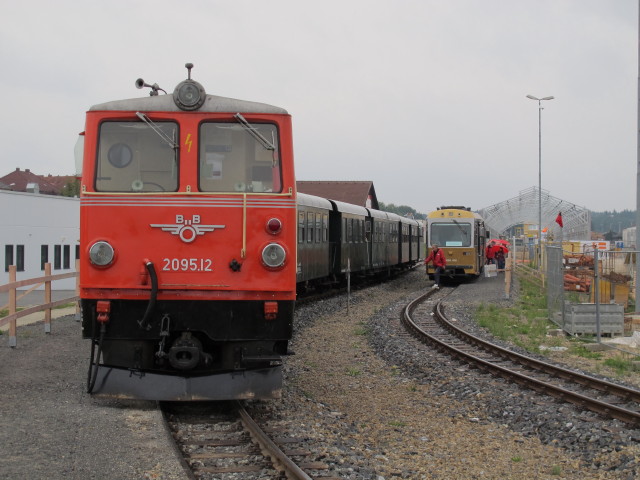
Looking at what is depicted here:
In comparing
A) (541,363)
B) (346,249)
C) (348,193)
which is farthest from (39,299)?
(348,193)

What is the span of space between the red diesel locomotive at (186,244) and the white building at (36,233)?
2306 cm

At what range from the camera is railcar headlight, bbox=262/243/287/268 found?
7.46m

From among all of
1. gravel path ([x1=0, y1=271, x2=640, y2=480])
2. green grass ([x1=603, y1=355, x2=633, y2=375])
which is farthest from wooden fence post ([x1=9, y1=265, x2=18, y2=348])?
green grass ([x1=603, y1=355, x2=633, y2=375])

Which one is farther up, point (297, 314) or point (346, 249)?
point (346, 249)

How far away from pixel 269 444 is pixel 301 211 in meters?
11.8

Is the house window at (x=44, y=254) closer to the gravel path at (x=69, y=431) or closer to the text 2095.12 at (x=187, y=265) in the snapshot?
the gravel path at (x=69, y=431)

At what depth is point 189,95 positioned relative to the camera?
25.2ft

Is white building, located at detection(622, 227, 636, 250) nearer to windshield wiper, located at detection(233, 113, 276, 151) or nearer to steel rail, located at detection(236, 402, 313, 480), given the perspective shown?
windshield wiper, located at detection(233, 113, 276, 151)

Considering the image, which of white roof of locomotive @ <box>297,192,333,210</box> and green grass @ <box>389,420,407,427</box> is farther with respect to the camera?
white roof of locomotive @ <box>297,192,333,210</box>

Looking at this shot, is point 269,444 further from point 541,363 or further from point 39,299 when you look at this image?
point 39,299

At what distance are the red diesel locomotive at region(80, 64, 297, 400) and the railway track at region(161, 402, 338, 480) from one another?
1.03 feet

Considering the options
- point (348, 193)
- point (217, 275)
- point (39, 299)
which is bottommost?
point (39, 299)

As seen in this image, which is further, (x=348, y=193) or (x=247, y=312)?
(x=348, y=193)

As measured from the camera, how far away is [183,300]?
24.4 feet
